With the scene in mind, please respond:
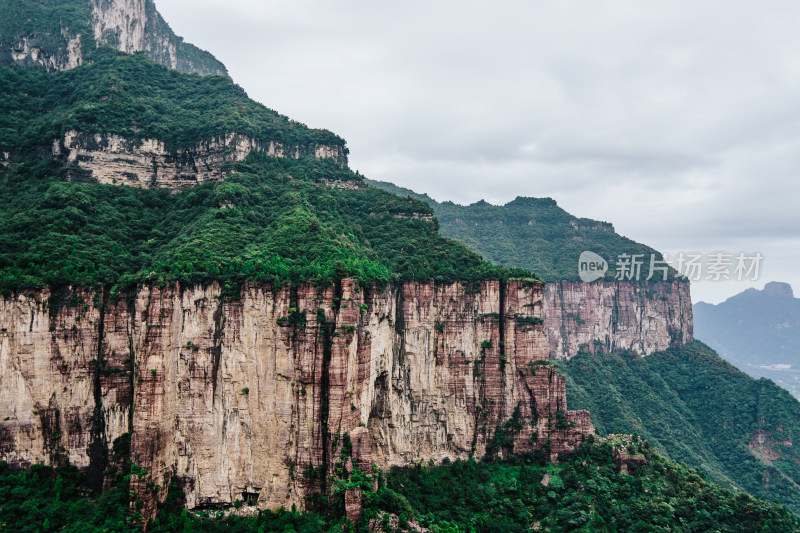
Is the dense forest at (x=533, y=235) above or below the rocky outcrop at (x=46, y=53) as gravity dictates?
below

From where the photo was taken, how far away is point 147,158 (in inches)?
2026

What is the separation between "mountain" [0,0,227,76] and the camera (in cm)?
5934

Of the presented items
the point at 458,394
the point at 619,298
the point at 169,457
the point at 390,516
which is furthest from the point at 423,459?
the point at 619,298

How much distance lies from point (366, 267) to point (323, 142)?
25.6m

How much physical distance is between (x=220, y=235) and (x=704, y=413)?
80003 millimetres

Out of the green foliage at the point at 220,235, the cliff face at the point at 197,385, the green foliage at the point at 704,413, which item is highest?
the green foliage at the point at 220,235

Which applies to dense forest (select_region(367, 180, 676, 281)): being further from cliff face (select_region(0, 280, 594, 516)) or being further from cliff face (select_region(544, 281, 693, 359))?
cliff face (select_region(0, 280, 594, 516))

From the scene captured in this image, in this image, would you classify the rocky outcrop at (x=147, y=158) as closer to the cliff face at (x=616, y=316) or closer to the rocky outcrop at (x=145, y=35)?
the rocky outcrop at (x=145, y=35)

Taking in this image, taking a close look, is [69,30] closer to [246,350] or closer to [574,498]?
[246,350]

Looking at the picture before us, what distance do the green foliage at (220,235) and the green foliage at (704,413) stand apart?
131 feet

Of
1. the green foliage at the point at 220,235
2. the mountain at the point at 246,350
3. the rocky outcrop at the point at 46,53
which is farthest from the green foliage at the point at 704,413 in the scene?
the rocky outcrop at the point at 46,53

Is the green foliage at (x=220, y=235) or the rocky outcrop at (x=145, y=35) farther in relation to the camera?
the rocky outcrop at (x=145, y=35)

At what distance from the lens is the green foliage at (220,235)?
37125 millimetres

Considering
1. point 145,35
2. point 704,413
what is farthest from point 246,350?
point 704,413
